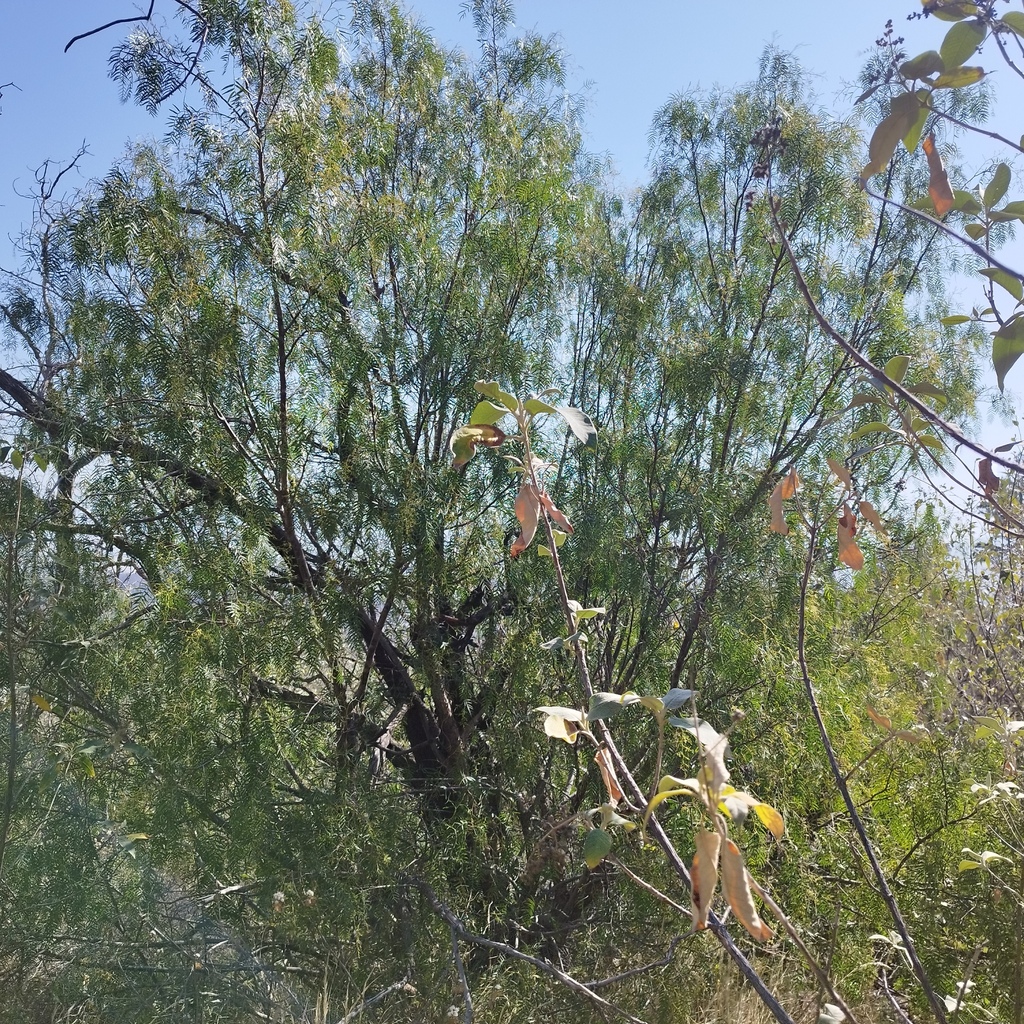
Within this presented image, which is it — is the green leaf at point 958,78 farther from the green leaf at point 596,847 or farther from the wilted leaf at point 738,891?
the green leaf at point 596,847

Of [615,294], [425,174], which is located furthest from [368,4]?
[615,294]

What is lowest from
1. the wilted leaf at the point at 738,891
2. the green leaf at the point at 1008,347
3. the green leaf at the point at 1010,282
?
the wilted leaf at the point at 738,891

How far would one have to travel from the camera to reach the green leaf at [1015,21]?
63cm

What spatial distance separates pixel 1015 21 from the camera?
639 millimetres

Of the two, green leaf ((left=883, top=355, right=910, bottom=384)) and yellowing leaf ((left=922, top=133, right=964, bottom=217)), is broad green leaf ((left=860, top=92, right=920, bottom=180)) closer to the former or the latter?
yellowing leaf ((left=922, top=133, right=964, bottom=217))

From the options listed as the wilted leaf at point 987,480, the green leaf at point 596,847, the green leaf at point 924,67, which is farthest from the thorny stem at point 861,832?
the green leaf at point 924,67

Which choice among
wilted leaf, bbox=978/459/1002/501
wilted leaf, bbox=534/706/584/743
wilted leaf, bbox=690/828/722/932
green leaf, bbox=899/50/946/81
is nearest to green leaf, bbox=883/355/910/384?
wilted leaf, bbox=978/459/1002/501

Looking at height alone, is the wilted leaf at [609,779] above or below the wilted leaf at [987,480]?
below

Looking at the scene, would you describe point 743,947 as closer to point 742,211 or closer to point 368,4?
point 742,211

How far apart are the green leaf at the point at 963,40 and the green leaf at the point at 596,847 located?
661 mm

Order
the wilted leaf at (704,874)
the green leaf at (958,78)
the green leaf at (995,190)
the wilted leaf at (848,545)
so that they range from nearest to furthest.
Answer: the wilted leaf at (704,874)
the green leaf at (958,78)
the green leaf at (995,190)
the wilted leaf at (848,545)

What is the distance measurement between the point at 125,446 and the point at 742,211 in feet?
7.75

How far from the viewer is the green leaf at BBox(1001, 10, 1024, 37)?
63 centimetres

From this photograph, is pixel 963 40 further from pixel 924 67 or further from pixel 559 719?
pixel 559 719
